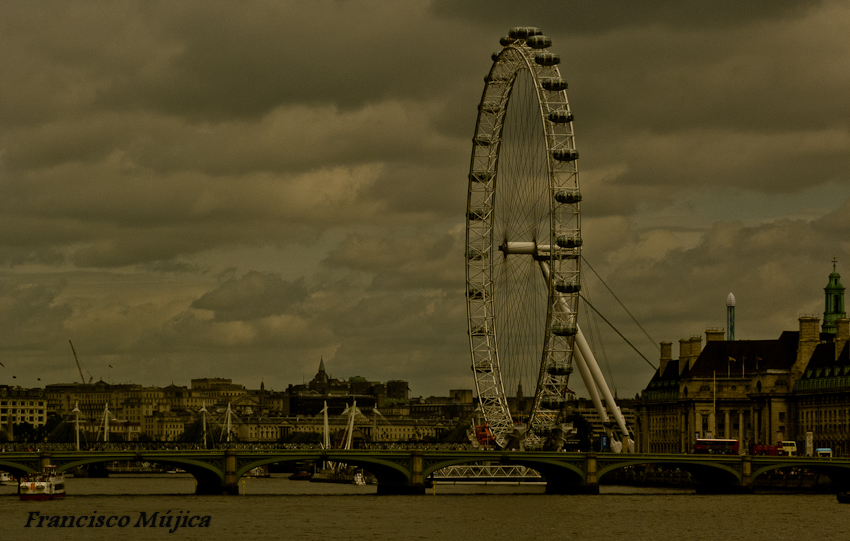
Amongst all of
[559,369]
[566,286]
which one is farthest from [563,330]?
[566,286]

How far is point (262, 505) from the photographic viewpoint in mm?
105125

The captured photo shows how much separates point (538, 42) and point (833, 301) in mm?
77111

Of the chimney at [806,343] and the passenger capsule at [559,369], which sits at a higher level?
the chimney at [806,343]

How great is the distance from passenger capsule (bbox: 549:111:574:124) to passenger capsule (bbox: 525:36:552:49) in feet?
13.8

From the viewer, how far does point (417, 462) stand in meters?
114

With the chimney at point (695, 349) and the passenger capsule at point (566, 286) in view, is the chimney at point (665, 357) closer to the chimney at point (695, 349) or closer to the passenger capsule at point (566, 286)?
the chimney at point (695, 349)

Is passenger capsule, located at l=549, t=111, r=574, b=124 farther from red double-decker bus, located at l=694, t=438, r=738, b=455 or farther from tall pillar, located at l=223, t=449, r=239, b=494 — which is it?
red double-decker bus, located at l=694, t=438, r=738, b=455

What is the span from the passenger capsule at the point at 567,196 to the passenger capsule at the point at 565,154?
2020 mm

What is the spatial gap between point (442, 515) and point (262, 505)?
14.5 metres

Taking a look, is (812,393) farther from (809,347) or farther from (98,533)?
(98,533)

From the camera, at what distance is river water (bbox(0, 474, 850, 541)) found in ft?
274

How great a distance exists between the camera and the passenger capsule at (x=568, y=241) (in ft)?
372

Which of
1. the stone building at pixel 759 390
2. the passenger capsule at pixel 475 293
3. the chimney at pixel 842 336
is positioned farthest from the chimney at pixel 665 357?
the passenger capsule at pixel 475 293

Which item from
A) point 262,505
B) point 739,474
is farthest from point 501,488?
point 262,505
